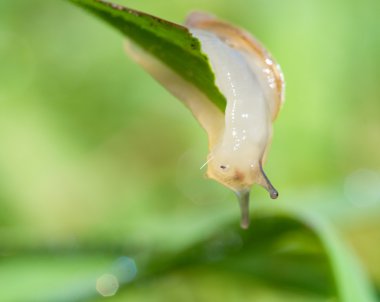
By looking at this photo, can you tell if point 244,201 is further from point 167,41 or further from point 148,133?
point 148,133

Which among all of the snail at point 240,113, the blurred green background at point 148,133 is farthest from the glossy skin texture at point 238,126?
the blurred green background at point 148,133

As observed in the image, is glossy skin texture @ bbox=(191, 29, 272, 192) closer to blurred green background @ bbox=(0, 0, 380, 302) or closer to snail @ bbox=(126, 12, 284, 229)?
snail @ bbox=(126, 12, 284, 229)

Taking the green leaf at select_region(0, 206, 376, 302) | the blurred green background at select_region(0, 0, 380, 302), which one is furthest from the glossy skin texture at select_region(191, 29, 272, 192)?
the blurred green background at select_region(0, 0, 380, 302)

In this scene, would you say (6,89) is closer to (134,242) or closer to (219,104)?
(134,242)

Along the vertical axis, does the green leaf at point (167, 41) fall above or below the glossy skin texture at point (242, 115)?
above

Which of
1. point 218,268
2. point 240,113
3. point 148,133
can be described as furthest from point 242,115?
point 148,133

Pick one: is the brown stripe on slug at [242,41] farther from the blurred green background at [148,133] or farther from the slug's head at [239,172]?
the blurred green background at [148,133]
